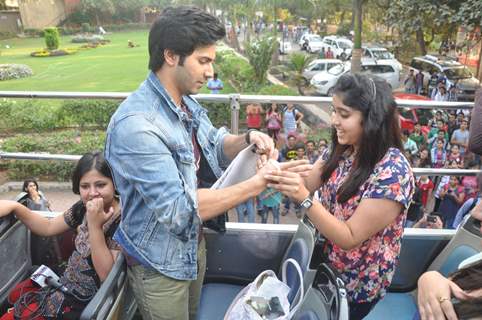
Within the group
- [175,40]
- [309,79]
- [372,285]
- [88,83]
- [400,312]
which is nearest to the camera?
[175,40]

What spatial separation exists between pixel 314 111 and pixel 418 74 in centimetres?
834

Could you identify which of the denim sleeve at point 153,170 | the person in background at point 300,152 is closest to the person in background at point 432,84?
the person in background at point 300,152

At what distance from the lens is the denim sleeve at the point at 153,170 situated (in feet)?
4.94

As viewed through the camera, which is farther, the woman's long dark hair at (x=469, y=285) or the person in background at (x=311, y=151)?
the person in background at (x=311, y=151)

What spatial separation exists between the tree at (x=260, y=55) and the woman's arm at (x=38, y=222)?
16.9 metres

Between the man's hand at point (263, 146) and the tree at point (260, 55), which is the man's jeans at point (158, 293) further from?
the tree at point (260, 55)

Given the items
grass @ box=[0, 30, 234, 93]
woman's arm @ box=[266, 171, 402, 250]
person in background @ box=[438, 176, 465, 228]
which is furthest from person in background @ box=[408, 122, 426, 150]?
grass @ box=[0, 30, 234, 93]

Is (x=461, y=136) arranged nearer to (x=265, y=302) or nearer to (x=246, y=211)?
(x=246, y=211)

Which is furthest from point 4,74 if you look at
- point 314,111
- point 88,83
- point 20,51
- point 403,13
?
point 403,13

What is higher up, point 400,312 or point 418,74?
point 400,312

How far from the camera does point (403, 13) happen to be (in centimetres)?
1127

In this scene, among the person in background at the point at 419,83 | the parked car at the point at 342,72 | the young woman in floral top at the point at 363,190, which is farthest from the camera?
the parked car at the point at 342,72

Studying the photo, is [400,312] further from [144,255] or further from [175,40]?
[175,40]

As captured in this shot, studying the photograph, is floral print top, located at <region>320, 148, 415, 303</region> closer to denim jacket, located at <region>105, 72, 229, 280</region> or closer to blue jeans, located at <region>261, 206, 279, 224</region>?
denim jacket, located at <region>105, 72, 229, 280</region>
